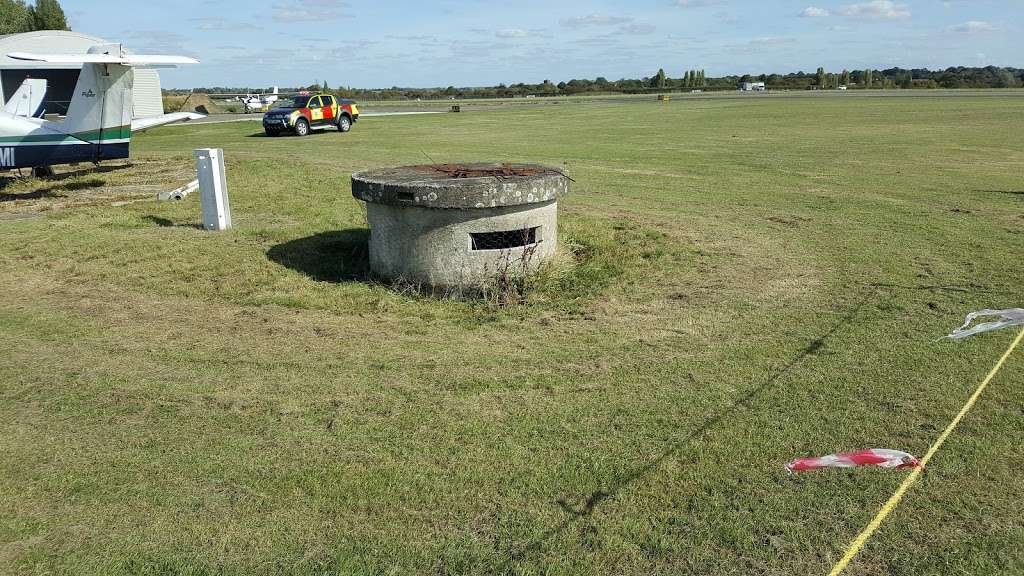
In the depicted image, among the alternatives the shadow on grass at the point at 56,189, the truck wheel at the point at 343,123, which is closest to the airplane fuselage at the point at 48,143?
the shadow on grass at the point at 56,189

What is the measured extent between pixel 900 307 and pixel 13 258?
9.31 metres

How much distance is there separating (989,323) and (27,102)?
20.5 metres

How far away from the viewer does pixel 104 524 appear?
10.2 ft

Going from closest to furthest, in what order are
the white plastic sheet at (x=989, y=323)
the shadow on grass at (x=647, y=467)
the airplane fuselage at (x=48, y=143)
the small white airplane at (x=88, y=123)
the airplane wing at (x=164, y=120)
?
the shadow on grass at (x=647, y=467), the white plastic sheet at (x=989, y=323), the airplane fuselage at (x=48, y=143), the small white airplane at (x=88, y=123), the airplane wing at (x=164, y=120)

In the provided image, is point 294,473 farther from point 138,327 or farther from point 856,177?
point 856,177

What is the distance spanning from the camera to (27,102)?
17578mm

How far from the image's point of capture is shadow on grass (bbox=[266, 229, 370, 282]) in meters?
7.40

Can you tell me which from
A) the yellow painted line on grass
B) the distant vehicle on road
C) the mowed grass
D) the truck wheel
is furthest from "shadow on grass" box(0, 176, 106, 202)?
the yellow painted line on grass

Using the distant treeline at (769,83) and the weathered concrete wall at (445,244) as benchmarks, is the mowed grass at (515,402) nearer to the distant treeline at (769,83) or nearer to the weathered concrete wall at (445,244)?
the weathered concrete wall at (445,244)

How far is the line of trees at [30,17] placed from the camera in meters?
48.6

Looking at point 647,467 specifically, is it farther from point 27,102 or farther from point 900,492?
point 27,102

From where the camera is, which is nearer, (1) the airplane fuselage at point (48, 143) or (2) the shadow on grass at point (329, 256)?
(2) the shadow on grass at point (329, 256)

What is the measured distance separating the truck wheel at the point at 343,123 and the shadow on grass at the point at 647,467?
2715 centimetres

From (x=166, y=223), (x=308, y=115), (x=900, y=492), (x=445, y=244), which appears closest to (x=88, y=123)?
(x=166, y=223)
